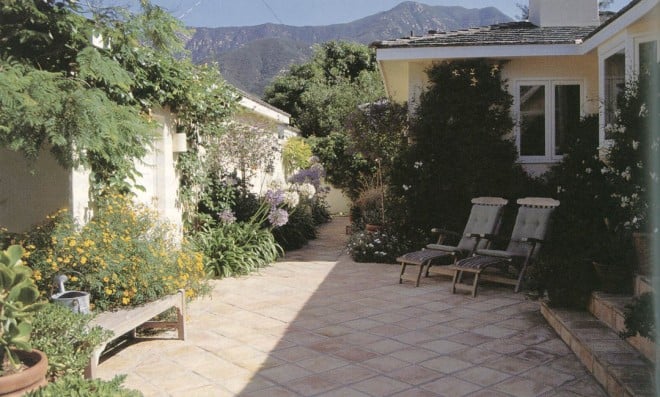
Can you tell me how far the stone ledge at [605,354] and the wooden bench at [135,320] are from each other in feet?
11.8

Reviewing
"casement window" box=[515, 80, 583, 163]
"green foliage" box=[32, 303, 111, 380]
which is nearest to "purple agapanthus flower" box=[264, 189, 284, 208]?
"casement window" box=[515, 80, 583, 163]

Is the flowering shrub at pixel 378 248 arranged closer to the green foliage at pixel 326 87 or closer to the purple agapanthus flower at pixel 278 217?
the purple agapanthus flower at pixel 278 217

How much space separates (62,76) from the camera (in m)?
5.52

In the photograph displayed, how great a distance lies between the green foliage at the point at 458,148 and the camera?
10258mm

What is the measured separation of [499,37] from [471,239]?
3.93 meters

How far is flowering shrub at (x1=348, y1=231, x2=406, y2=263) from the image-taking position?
10.4 m

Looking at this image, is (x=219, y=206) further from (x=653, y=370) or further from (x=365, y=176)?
(x=365, y=176)

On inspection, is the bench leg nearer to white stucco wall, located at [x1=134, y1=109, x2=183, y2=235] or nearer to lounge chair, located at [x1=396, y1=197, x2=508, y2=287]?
white stucco wall, located at [x1=134, y1=109, x2=183, y2=235]

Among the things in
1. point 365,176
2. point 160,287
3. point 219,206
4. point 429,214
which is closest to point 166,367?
point 160,287

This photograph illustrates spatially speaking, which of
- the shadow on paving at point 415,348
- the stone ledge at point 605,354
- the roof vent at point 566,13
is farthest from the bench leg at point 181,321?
the roof vent at point 566,13

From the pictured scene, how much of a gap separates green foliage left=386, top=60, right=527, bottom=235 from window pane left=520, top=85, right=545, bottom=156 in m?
0.39

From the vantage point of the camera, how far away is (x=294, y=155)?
1656 cm

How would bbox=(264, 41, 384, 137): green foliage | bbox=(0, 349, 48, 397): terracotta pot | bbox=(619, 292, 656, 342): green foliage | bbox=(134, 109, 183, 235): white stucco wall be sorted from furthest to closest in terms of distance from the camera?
bbox=(264, 41, 384, 137): green foliage < bbox=(134, 109, 183, 235): white stucco wall < bbox=(619, 292, 656, 342): green foliage < bbox=(0, 349, 48, 397): terracotta pot

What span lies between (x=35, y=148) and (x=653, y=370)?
4783 mm
